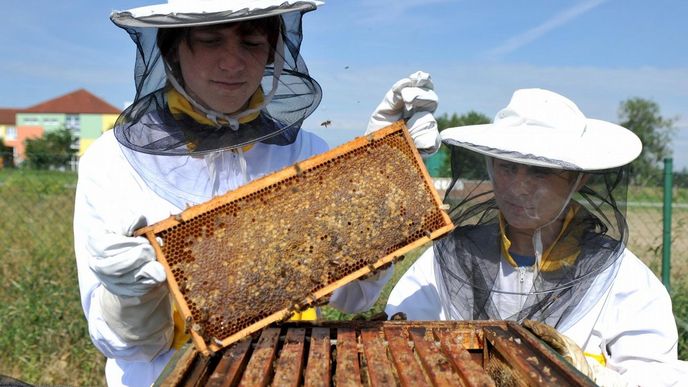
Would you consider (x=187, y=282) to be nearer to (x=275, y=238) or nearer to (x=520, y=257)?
(x=275, y=238)

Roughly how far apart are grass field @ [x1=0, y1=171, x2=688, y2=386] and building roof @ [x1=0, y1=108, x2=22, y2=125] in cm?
10171

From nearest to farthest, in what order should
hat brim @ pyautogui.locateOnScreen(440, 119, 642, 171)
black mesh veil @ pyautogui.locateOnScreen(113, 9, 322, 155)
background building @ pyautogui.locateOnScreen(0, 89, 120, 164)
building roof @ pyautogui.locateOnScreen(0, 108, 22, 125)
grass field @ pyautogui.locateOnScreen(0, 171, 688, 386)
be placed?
black mesh veil @ pyautogui.locateOnScreen(113, 9, 322, 155) → hat brim @ pyautogui.locateOnScreen(440, 119, 642, 171) → grass field @ pyautogui.locateOnScreen(0, 171, 688, 386) → background building @ pyautogui.locateOnScreen(0, 89, 120, 164) → building roof @ pyautogui.locateOnScreen(0, 108, 22, 125)

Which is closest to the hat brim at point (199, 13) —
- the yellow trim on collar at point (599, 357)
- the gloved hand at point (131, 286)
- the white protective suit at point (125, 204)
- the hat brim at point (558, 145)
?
the white protective suit at point (125, 204)

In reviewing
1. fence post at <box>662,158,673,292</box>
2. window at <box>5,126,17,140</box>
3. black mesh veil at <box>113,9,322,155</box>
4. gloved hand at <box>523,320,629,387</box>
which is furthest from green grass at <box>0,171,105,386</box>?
window at <box>5,126,17,140</box>

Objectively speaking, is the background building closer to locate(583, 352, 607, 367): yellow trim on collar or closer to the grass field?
the grass field

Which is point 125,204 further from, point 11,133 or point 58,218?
point 11,133

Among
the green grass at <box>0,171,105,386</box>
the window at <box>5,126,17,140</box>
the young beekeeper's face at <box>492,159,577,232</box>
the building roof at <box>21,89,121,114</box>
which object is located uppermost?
the young beekeeper's face at <box>492,159,577,232</box>

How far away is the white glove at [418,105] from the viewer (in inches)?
96.0

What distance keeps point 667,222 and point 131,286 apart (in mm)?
4959

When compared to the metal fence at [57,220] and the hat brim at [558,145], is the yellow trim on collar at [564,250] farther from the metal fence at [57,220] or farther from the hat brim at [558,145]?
the metal fence at [57,220]

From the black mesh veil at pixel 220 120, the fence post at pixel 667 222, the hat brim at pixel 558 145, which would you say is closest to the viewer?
the black mesh veil at pixel 220 120

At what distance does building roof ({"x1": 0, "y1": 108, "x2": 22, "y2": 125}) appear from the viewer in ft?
320

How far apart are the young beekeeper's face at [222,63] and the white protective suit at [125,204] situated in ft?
0.73

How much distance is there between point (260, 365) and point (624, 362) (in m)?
1.59
